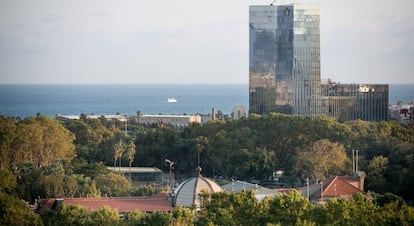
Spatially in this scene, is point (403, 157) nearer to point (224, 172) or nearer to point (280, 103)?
point (224, 172)

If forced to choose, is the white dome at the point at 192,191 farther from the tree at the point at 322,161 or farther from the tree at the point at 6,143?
the tree at the point at 6,143

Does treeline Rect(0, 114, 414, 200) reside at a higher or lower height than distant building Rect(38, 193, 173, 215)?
higher

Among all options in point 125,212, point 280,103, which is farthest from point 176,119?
point 125,212

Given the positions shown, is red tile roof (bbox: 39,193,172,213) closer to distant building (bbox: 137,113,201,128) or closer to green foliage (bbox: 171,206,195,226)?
green foliage (bbox: 171,206,195,226)

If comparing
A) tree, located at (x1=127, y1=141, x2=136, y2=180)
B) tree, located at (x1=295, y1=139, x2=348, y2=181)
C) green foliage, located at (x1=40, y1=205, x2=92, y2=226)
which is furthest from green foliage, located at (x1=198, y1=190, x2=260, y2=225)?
tree, located at (x1=127, y1=141, x2=136, y2=180)

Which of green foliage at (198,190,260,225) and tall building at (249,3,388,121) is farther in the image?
tall building at (249,3,388,121)

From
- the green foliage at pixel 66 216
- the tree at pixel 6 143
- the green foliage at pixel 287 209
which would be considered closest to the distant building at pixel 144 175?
the tree at pixel 6 143

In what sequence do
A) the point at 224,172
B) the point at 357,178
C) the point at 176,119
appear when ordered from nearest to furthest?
1. the point at 357,178
2. the point at 224,172
3. the point at 176,119

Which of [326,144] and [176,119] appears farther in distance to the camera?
[176,119]
